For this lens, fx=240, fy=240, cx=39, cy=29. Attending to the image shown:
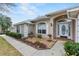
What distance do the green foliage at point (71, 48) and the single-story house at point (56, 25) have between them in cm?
10

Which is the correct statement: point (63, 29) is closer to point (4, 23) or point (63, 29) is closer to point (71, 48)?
point (71, 48)

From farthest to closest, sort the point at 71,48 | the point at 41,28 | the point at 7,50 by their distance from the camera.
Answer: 1. the point at 41,28
2. the point at 7,50
3. the point at 71,48

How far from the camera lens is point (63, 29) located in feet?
13.9

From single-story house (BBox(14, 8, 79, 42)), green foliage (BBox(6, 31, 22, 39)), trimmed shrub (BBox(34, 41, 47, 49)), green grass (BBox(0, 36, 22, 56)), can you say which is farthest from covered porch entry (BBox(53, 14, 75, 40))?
green grass (BBox(0, 36, 22, 56))

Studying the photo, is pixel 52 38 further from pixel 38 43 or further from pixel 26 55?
pixel 26 55

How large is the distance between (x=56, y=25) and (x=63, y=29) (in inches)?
5.6

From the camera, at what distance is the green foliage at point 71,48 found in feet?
13.4

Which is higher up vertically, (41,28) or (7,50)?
(41,28)

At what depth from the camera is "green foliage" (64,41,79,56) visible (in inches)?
161

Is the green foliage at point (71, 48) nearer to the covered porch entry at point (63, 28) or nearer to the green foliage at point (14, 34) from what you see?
the covered porch entry at point (63, 28)

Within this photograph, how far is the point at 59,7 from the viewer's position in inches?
165

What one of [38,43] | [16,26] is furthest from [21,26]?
[38,43]

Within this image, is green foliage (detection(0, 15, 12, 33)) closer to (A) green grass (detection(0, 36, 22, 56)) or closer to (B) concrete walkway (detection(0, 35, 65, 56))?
(A) green grass (detection(0, 36, 22, 56))

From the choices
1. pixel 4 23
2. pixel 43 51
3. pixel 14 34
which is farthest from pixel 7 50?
pixel 43 51
